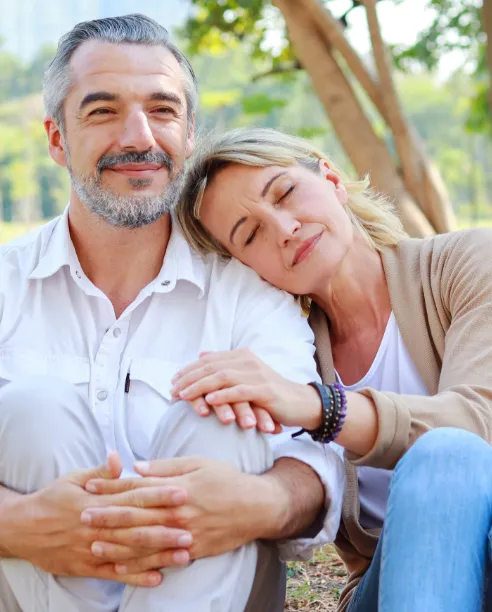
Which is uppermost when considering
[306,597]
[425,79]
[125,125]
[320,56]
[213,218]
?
[425,79]

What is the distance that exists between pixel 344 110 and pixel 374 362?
3694mm

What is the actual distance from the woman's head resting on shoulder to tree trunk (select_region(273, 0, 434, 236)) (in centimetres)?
298

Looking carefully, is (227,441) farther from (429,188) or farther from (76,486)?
(429,188)

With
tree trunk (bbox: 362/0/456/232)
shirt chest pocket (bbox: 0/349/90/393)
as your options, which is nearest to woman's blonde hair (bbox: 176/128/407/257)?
shirt chest pocket (bbox: 0/349/90/393)

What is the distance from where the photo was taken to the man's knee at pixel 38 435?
85.9 inches

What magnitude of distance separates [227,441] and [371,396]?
1.30 ft

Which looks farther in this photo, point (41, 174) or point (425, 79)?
point (425, 79)

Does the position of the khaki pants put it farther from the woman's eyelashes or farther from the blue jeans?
the woman's eyelashes

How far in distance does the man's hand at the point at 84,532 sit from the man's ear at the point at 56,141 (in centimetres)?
124

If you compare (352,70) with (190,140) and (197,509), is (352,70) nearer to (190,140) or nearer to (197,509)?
(190,140)

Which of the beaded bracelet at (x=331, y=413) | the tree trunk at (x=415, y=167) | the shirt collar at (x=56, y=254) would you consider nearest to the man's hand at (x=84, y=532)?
the beaded bracelet at (x=331, y=413)

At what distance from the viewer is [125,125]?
9.05 ft

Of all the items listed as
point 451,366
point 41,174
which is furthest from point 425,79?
point 451,366

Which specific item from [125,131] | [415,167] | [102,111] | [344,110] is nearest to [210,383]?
[125,131]
